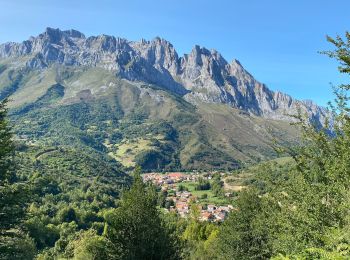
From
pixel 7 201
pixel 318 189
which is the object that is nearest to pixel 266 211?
pixel 318 189

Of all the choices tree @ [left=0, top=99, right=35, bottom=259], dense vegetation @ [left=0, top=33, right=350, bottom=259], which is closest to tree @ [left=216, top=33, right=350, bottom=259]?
dense vegetation @ [left=0, top=33, right=350, bottom=259]

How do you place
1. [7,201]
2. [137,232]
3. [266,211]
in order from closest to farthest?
[7,201] → [137,232] → [266,211]

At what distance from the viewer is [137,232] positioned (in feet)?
84.9

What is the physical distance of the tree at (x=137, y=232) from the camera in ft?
83.9

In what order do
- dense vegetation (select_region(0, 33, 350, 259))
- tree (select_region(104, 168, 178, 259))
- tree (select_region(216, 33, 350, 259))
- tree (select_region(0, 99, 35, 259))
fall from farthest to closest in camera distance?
tree (select_region(104, 168, 178, 259))
tree (select_region(0, 99, 35, 259))
dense vegetation (select_region(0, 33, 350, 259))
tree (select_region(216, 33, 350, 259))

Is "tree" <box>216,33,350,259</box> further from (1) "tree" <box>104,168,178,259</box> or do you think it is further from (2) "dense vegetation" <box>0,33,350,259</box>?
(1) "tree" <box>104,168,178,259</box>

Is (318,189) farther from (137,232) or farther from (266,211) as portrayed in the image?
(137,232)

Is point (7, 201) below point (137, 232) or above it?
above

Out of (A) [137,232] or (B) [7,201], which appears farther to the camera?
(A) [137,232]

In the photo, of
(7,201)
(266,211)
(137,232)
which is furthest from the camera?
(266,211)

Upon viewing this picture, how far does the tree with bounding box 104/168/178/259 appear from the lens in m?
25.6

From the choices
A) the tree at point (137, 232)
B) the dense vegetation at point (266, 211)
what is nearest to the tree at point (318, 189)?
the dense vegetation at point (266, 211)

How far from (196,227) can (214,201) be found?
302 ft

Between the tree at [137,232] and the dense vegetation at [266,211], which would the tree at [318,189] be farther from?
the tree at [137,232]
